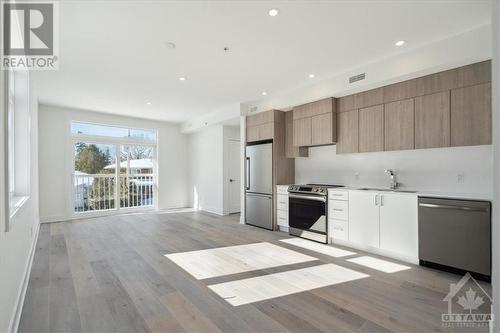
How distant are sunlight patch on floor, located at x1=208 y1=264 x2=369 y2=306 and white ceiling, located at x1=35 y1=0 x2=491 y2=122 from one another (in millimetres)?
2801

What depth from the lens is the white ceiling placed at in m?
2.51

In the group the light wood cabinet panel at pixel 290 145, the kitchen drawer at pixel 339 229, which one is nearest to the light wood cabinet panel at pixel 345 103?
the light wood cabinet panel at pixel 290 145

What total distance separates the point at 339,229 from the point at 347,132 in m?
1.63

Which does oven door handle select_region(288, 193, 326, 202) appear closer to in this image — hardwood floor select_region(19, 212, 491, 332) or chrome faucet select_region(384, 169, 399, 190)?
hardwood floor select_region(19, 212, 491, 332)

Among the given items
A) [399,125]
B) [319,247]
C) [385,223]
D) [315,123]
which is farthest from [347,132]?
[319,247]

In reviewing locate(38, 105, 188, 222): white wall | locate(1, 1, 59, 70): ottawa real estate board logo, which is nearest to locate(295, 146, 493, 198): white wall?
locate(1, 1, 59, 70): ottawa real estate board logo

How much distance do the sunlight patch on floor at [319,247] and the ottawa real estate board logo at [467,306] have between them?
133cm

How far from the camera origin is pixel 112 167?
279 inches

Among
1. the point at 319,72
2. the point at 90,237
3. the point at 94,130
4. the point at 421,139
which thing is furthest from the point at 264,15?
the point at 94,130

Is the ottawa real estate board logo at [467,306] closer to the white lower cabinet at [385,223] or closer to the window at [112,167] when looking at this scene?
the white lower cabinet at [385,223]

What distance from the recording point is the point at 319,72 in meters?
4.17

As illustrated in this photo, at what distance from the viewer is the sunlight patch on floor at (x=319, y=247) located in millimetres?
3820

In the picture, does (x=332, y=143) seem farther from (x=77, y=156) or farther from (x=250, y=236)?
(x=77, y=156)

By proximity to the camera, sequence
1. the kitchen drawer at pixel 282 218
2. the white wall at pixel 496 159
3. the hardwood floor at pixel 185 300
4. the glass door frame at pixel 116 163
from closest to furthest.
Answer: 1. the white wall at pixel 496 159
2. the hardwood floor at pixel 185 300
3. the kitchen drawer at pixel 282 218
4. the glass door frame at pixel 116 163
